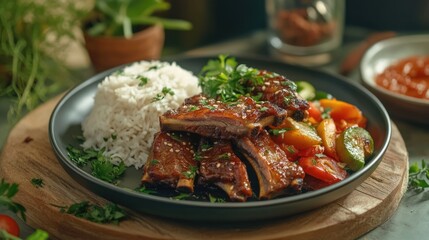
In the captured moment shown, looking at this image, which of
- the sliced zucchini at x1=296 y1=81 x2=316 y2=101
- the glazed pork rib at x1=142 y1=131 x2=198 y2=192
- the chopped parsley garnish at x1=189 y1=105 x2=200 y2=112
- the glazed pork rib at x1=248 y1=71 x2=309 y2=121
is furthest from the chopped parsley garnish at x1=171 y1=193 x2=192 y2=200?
the sliced zucchini at x1=296 y1=81 x2=316 y2=101

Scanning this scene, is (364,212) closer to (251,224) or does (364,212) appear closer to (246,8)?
(251,224)

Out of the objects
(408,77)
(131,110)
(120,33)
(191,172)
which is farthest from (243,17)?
(191,172)

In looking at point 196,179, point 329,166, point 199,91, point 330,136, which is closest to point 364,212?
point 329,166

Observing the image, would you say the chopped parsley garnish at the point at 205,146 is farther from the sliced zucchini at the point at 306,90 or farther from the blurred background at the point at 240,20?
the blurred background at the point at 240,20

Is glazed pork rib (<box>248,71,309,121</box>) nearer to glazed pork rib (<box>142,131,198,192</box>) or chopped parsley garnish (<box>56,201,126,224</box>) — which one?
glazed pork rib (<box>142,131,198,192</box>)

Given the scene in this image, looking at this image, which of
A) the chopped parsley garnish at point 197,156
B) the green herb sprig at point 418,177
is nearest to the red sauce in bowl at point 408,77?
the green herb sprig at point 418,177

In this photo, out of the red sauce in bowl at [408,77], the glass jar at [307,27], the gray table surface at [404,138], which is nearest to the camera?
the gray table surface at [404,138]
